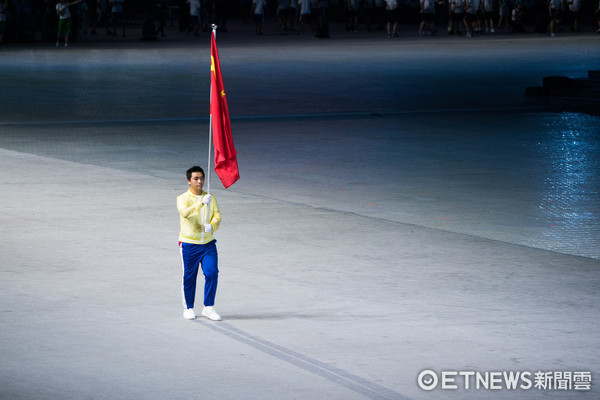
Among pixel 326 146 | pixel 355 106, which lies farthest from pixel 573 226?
pixel 355 106

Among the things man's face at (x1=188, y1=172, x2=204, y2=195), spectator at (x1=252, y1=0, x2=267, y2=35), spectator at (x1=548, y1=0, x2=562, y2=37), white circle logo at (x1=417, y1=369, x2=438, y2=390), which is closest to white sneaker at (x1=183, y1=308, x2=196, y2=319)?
man's face at (x1=188, y1=172, x2=204, y2=195)

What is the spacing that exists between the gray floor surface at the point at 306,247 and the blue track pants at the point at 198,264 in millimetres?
217

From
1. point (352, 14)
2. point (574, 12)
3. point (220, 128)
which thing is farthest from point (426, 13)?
point (220, 128)

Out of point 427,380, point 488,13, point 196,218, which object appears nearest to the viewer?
point 427,380

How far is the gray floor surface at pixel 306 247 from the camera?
21.3 feet

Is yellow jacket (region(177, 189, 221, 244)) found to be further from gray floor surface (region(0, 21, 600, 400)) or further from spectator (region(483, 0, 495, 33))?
spectator (region(483, 0, 495, 33))

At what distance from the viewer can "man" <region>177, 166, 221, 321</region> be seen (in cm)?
740

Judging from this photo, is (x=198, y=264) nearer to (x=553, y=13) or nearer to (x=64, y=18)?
(x=64, y=18)

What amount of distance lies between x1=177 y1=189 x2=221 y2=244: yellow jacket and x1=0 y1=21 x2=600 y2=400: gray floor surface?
1.98 ft

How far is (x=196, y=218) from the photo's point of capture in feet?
24.3

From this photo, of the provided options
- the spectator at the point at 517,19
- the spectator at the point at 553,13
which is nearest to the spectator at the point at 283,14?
the spectator at the point at 517,19

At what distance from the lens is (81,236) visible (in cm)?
1030

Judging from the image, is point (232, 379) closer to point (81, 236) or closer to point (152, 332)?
point (152, 332)

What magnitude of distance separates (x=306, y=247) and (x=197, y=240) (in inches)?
98.9
